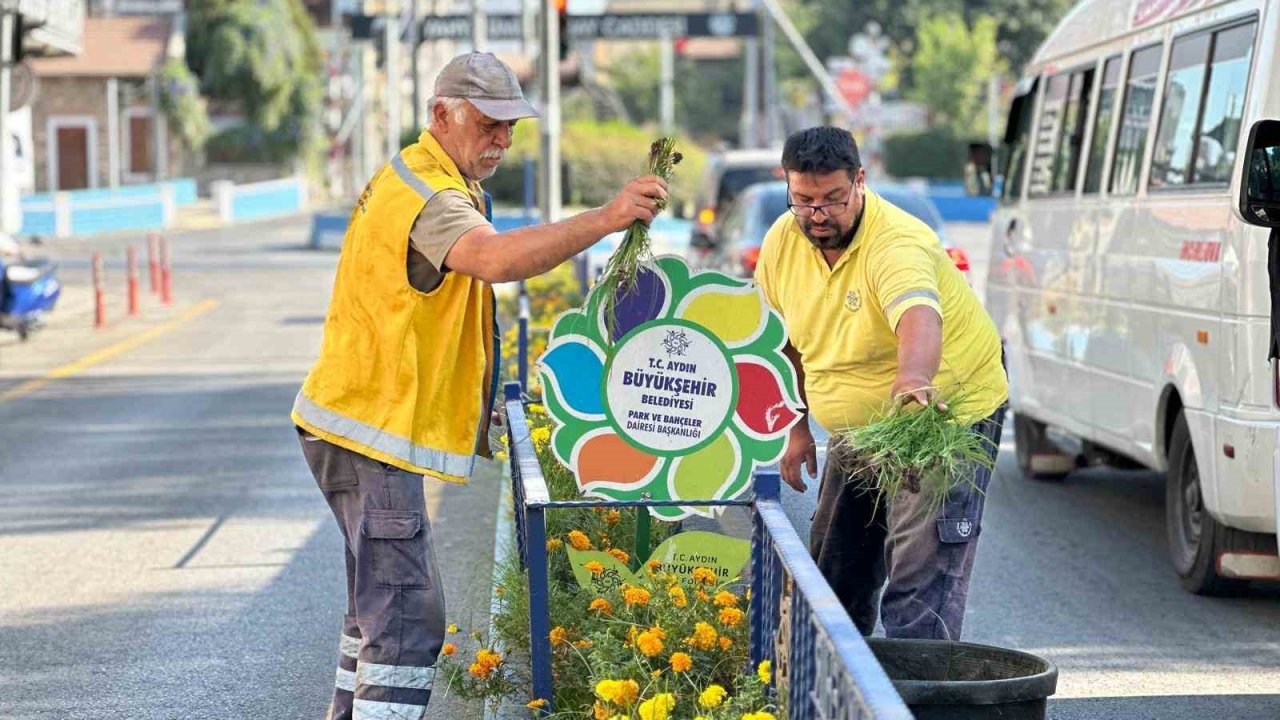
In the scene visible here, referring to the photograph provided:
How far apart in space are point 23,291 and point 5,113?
26.3ft

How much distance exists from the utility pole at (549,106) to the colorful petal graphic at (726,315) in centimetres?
1433

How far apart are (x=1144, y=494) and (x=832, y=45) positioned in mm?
81876

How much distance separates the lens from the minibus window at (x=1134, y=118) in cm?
948

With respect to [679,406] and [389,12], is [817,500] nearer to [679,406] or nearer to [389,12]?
[679,406]

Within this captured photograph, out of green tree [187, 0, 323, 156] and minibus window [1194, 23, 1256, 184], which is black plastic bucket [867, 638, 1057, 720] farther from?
green tree [187, 0, 323, 156]

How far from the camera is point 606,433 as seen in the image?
5.24 m

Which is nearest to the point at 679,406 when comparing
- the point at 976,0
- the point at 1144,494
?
the point at 1144,494

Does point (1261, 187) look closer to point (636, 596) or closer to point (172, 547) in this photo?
point (636, 596)

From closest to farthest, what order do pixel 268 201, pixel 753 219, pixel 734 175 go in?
pixel 753 219 < pixel 734 175 < pixel 268 201

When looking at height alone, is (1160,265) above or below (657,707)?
above

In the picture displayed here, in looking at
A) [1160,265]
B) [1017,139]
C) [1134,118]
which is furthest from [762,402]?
[1017,139]

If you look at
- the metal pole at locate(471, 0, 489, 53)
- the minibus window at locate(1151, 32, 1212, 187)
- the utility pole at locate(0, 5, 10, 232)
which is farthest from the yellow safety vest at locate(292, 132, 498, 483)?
the metal pole at locate(471, 0, 489, 53)

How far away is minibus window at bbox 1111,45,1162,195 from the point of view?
9.48 meters

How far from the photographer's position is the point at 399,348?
4.89m
